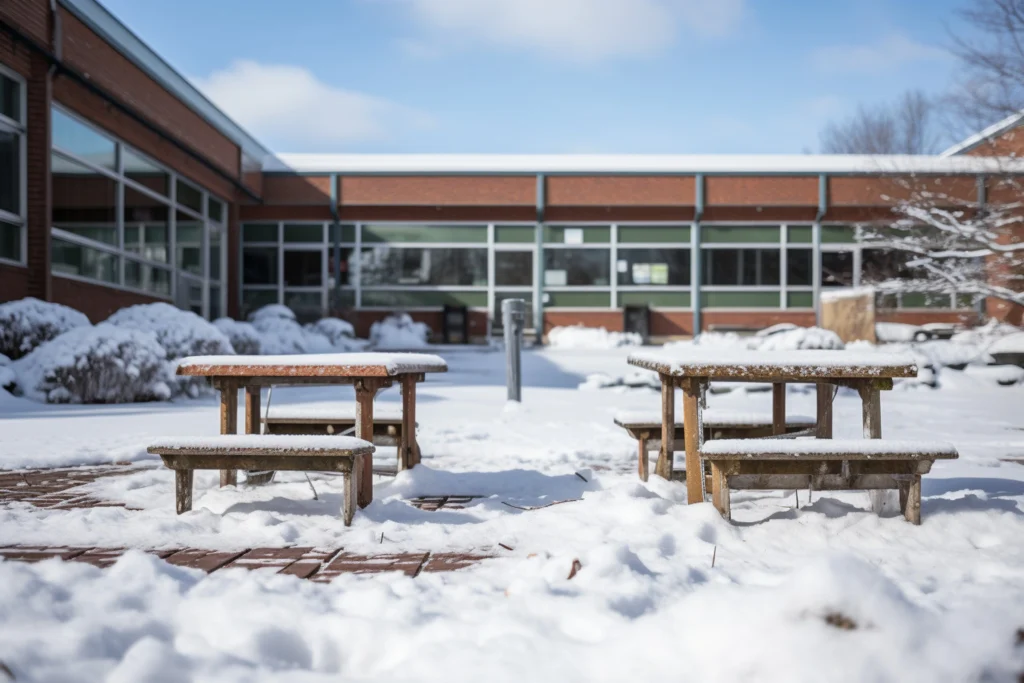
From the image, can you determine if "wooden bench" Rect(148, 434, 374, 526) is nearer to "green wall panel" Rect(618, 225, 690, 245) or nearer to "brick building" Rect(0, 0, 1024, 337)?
"brick building" Rect(0, 0, 1024, 337)

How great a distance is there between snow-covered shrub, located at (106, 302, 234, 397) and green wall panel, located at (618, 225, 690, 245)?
1299 cm

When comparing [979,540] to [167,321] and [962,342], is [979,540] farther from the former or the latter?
[962,342]

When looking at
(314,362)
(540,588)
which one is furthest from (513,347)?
(540,588)

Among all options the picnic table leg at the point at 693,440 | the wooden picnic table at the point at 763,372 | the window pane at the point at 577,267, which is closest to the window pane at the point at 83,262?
the wooden picnic table at the point at 763,372

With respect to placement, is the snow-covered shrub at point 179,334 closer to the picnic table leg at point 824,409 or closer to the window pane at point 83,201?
the window pane at point 83,201

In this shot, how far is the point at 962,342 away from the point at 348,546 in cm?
1427

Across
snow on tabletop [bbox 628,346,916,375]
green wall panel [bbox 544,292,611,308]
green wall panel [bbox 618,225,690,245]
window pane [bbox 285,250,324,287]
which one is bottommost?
snow on tabletop [bbox 628,346,916,375]

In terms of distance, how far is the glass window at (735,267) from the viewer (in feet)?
70.8

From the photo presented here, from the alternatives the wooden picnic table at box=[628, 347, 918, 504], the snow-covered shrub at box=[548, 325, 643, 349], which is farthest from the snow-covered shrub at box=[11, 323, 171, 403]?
the snow-covered shrub at box=[548, 325, 643, 349]

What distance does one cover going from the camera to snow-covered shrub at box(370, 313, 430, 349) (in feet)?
62.3

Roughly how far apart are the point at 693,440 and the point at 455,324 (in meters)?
17.7

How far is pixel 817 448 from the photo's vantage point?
11.6 ft

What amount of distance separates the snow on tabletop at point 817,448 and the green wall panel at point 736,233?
18.5 m

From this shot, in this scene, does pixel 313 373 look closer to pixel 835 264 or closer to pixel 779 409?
pixel 779 409
